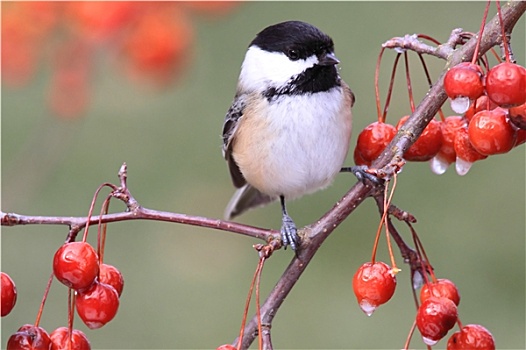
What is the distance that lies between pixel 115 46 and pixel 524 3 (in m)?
1.98

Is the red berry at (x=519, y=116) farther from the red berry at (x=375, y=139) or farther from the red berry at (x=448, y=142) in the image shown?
the red berry at (x=375, y=139)

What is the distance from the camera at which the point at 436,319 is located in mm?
1632

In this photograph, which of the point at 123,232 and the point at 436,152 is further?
the point at 123,232

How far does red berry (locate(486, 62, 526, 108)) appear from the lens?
151cm

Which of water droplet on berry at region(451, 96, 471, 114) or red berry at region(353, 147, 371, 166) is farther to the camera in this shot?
red berry at region(353, 147, 371, 166)

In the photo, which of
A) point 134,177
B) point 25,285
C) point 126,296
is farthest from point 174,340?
point 134,177

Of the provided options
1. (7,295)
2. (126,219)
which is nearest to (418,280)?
(126,219)

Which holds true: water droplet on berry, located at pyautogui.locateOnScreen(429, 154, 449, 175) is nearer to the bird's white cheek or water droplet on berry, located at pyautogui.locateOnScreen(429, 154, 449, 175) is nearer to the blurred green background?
the bird's white cheek

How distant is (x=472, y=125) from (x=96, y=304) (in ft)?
2.69

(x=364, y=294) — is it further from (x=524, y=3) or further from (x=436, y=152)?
(x=524, y=3)

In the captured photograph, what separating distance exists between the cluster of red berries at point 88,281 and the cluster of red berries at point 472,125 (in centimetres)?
73

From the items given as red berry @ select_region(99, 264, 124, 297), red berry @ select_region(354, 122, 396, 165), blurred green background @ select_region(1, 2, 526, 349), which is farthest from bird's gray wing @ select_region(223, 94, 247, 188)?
red berry @ select_region(99, 264, 124, 297)

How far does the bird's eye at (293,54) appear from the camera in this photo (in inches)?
105

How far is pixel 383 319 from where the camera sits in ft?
14.0
